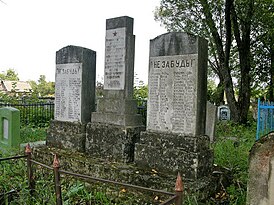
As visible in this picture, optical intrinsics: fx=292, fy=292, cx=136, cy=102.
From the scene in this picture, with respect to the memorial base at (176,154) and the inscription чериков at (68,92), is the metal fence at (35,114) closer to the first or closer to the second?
the inscription чериков at (68,92)

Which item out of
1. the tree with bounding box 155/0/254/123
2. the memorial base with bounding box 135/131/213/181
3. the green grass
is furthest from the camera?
the tree with bounding box 155/0/254/123

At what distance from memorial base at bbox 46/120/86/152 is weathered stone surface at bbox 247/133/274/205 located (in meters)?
3.86

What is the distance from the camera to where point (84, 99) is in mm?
5754

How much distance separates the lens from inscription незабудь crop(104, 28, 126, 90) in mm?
5082

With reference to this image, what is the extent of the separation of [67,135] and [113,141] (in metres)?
1.33

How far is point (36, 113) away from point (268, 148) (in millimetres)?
11185

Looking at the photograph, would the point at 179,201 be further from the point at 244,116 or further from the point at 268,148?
the point at 244,116

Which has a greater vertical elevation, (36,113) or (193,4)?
(193,4)

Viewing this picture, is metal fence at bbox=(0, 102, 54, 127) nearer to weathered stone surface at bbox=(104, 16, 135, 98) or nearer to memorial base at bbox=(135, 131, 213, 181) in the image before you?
weathered stone surface at bbox=(104, 16, 135, 98)

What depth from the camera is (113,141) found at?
16.2ft

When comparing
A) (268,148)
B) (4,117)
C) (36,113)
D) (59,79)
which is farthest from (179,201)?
(36,113)

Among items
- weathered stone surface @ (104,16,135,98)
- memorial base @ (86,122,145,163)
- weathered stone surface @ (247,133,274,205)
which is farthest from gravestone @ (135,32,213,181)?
weathered stone surface @ (247,133,274,205)

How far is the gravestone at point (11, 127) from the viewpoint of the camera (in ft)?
23.1

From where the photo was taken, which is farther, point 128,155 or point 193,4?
point 193,4
